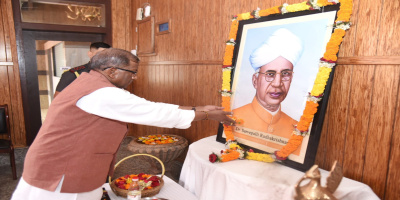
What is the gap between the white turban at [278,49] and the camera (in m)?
1.90

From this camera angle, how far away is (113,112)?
147cm


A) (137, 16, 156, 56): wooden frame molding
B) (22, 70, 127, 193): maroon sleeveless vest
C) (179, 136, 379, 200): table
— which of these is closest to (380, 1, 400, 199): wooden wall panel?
(179, 136, 379, 200): table

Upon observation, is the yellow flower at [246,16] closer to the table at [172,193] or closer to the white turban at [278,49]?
the white turban at [278,49]

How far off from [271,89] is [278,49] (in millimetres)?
321

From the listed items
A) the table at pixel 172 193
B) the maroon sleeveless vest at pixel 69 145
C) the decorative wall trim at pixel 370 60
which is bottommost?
the table at pixel 172 193

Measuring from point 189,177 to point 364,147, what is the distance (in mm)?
1403

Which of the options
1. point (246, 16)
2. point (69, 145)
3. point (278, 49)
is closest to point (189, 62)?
point (246, 16)

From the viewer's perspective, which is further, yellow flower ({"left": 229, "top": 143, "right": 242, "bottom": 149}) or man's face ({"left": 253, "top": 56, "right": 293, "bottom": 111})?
yellow flower ({"left": 229, "top": 143, "right": 242, "bottom": 149})

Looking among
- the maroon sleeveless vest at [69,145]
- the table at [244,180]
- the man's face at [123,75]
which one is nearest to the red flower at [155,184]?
the table at [244,180]

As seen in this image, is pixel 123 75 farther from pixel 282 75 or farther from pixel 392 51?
pixel 392 51

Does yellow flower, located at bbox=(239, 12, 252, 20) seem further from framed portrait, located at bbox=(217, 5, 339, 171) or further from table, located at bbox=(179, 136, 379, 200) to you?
table, located at bbox=(179, 136, 379, 200)

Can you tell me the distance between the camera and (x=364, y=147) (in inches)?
70.4

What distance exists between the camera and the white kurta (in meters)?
1.44

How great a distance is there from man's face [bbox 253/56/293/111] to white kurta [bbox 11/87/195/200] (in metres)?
0.81
